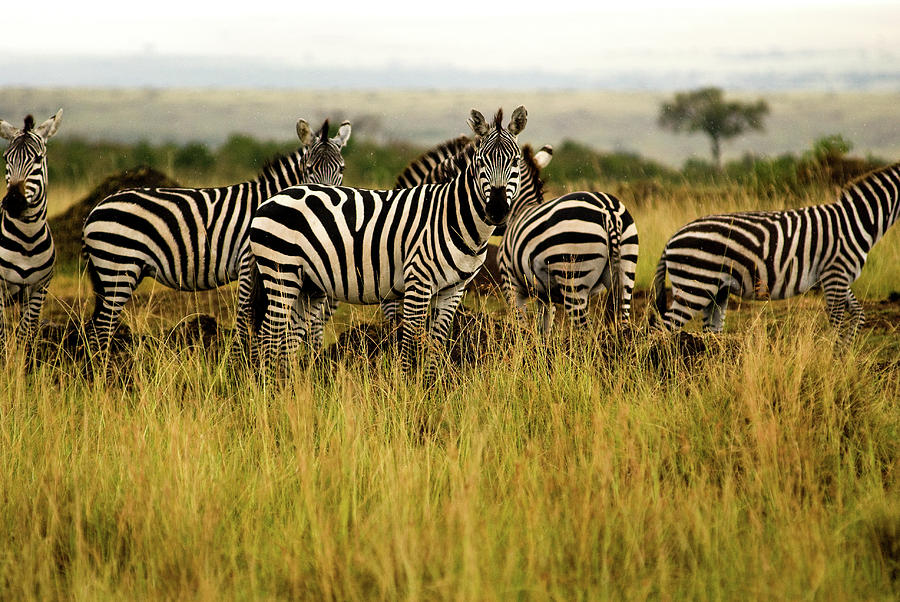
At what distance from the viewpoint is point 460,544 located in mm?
3281

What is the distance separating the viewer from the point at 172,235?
7.00 meters

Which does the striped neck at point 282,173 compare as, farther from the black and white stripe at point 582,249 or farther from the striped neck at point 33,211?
the black and white stripe at point 582,249

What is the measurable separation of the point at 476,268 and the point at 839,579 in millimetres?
3398

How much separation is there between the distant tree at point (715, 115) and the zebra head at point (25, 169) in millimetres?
38451

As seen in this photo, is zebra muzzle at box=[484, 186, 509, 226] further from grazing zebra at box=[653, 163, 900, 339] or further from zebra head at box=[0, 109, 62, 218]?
zebra head at box=[0, 109, 62, 218]

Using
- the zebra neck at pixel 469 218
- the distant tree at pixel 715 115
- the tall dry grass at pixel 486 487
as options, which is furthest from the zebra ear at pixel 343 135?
the distant tree at pixel 715 115

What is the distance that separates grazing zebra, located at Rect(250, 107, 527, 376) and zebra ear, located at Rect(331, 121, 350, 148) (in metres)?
1.45

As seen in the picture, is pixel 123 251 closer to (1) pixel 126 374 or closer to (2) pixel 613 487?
(1) pixel 126 374

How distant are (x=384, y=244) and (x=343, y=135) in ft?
6.64

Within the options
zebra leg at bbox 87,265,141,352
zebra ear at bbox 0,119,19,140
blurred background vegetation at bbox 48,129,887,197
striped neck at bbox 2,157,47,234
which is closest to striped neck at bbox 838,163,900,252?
zebra leg at bbox 87,265,141,352

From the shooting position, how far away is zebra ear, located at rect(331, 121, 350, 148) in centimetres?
759

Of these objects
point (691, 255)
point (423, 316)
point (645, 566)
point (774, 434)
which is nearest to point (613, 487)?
point (645, 566)

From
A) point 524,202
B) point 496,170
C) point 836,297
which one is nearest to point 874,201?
point 836,297

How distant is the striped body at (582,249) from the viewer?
21.8 ft
